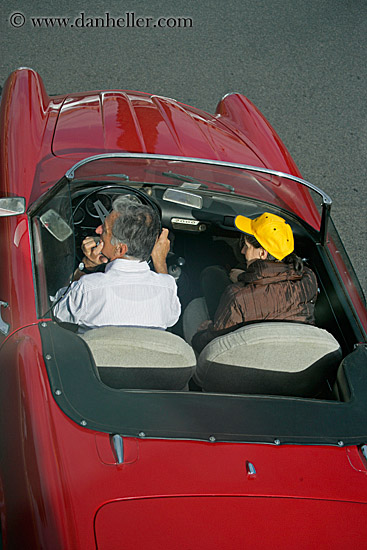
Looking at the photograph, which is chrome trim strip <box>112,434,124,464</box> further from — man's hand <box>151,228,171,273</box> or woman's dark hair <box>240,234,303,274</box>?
woman's dark hair <box>240,234,303,274</box>

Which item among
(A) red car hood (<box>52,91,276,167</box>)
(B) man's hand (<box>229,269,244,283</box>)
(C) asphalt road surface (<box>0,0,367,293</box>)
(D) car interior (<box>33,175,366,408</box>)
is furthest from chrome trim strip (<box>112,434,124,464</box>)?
(C) asphalt road surface (<box>0,0,367,293</box>)

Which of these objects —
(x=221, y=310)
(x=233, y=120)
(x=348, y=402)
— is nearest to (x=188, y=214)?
(x=221, y=310)

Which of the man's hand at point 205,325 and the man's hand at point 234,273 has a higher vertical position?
the man's hand at point 234,273

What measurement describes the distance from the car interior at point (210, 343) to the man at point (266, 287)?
7.8 inches

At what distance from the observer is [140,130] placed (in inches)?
128

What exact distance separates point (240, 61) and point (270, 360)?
176 inches

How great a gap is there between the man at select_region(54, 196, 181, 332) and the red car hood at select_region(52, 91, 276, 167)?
63 cm

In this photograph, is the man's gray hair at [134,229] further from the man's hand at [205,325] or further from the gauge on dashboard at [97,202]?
the man's hand at [205,325]

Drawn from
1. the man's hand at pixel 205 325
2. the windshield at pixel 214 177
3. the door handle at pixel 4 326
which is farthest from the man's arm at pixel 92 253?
the man's hand at pixel 205 325

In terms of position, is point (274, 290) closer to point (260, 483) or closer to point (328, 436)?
point (328, 436)

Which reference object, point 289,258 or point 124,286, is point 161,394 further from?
point 289,258

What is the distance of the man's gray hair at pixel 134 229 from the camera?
8.26ft

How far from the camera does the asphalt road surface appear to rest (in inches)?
197

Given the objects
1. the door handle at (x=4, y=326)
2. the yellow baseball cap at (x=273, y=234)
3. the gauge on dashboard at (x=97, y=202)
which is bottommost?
the door handle at (x=4, y=326)
